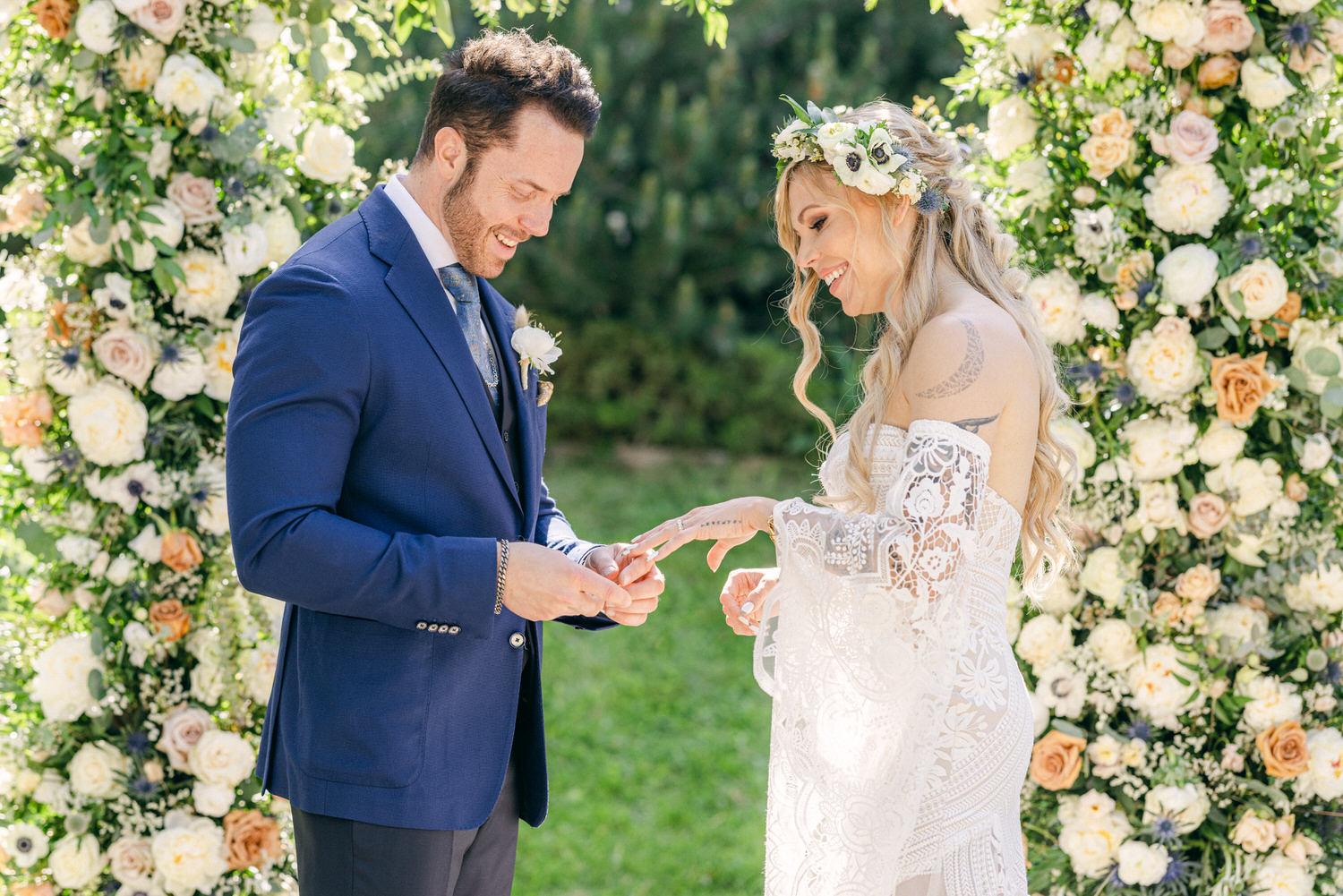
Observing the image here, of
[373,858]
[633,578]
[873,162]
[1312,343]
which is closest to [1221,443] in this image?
[1312,343]

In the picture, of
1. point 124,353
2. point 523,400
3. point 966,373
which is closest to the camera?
point 966,373

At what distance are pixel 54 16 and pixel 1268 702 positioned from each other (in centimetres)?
346

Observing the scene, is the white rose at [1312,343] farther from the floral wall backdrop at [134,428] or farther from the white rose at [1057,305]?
the floral wall backdrop at [134,428]

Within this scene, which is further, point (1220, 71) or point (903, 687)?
point (1220, 71)

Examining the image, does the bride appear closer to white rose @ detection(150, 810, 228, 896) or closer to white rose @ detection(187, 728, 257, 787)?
white rose @ detection(187, 728, 257, 787)

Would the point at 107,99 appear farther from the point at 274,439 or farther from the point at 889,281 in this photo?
the point at 889,281

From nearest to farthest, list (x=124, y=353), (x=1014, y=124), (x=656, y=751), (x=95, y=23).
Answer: (x=95, y=23) → (x=124, y=353) → (x=1014, y=124) → (x=656, y=751)

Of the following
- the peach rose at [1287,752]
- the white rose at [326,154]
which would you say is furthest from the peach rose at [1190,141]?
the white rose at [326,154]

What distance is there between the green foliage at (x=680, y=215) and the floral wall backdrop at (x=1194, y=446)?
5.95 metres

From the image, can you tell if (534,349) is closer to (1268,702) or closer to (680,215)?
(1268,702)

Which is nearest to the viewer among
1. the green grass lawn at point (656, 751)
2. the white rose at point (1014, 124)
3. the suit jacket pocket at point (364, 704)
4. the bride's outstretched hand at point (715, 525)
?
the suit jacket pocket at point (364, 704)

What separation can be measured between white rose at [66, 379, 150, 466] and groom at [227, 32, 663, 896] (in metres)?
0.84

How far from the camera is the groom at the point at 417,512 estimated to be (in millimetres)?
2143

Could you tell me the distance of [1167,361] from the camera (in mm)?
3115
